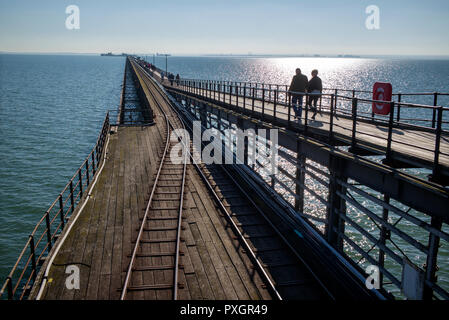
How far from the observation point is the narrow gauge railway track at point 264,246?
8.57 meters

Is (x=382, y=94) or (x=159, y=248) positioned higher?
(x=382, y=94)

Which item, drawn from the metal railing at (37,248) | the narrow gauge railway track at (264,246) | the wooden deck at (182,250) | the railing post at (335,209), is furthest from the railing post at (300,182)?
the metal railing at (37,248)

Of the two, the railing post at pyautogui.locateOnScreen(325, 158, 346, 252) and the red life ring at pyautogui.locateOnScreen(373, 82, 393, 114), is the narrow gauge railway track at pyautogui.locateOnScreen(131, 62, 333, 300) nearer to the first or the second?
the railing post at pyautogui.locateOnScreen(325, 158, 346, 252)

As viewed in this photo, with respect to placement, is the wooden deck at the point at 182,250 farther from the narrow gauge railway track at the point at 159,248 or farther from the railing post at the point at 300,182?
the railing post at the point at 300,182

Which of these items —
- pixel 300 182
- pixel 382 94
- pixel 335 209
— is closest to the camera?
pixel 335 209

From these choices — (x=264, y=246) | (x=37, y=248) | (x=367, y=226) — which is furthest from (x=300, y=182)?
(x=37, y=248)

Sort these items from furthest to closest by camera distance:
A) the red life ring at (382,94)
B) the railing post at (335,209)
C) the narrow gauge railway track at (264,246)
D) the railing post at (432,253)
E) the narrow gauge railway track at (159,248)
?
1. the red life ring at (382,94)
2. the railing post at (335,209)
3. the narrow gauge railway track at (264,246)
4. the narrow gauge railway track at (159,248)
5. the railing post at (432,253)

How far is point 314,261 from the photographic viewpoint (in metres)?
9.81

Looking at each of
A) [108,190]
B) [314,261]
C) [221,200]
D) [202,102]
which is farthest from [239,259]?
[202,102]

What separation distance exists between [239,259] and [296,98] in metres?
9.11

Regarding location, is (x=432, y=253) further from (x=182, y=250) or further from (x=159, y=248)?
(x=159, y=248)

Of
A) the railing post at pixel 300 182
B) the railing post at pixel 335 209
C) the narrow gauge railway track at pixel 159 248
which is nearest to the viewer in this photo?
the narrow gauge railway track at pixel 159 248

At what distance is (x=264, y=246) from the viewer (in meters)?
10.5

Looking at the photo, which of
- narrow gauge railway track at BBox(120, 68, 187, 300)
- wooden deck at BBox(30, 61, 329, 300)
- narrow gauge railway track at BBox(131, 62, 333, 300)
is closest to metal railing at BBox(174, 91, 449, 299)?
narrow gauge railway track at BBox(131, 62, 333, 300)
